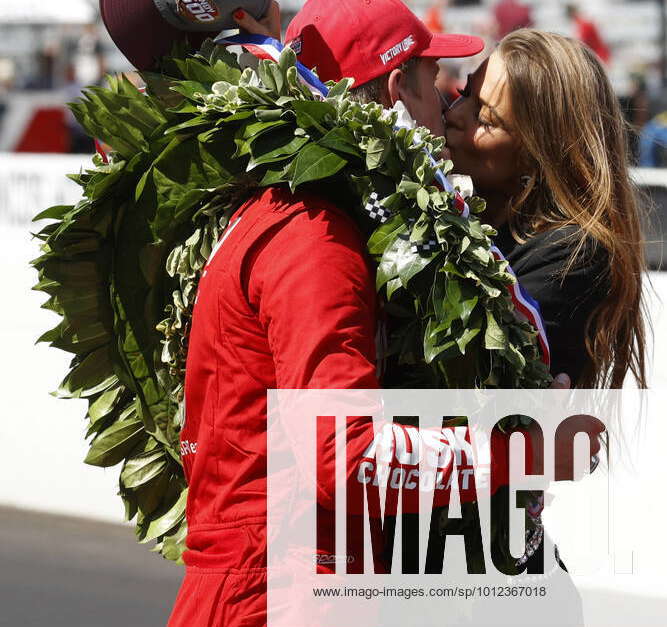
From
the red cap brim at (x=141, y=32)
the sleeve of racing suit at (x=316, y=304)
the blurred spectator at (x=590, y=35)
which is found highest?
the red cap brim at (x=141, y=32)

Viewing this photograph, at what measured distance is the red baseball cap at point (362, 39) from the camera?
229 cm

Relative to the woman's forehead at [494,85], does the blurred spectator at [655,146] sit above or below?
below

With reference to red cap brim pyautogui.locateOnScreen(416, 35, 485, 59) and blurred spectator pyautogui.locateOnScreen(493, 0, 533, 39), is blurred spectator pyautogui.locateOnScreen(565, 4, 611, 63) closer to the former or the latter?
blurred spectator pyautogui.locateOnScreen(493, 0, 533, 39)

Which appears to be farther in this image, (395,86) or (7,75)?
(7,75)

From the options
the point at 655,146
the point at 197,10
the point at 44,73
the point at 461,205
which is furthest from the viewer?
the point at 44,73

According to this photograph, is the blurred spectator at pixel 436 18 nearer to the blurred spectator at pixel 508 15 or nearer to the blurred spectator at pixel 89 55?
the blurred spectator at pixel 508 15

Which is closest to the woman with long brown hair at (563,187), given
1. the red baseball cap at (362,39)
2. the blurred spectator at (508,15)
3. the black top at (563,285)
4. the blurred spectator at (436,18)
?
the black top at (563,285)

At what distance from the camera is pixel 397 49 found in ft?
7.55

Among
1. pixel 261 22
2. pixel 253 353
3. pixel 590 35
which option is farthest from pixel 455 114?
pixel 590 35

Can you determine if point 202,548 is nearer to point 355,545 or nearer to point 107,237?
point 355,545

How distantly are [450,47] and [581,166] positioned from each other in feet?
1.13

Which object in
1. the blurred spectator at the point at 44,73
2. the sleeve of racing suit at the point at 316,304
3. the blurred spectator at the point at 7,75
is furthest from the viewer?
the blurred spectator at the point at 7,75

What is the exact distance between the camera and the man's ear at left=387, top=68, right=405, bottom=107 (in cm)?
230

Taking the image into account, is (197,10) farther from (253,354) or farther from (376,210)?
(253,354)
